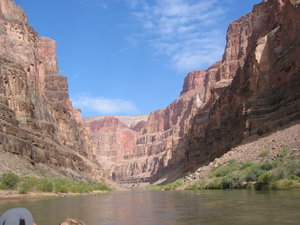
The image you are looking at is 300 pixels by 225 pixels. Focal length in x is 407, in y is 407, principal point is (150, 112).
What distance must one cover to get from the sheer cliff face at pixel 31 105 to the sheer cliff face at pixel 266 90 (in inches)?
1239

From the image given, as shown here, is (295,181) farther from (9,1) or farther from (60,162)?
(9,1)

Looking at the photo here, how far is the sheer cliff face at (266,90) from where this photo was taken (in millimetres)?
51906

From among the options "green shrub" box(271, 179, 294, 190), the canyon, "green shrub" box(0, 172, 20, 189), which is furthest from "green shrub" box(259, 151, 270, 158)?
"green shrub" box(0, 172, 20, 189)

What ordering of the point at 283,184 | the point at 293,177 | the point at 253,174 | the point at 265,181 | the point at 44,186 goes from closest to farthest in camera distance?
1. the point at 283,184
2. the point at 293,177
3. the point at 265,181
4. the point at 253,174
5. the point at 44,186

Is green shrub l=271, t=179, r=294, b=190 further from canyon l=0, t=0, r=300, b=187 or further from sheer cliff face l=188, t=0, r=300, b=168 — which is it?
sheer cliff face l=188, t=0, r=300, b=168

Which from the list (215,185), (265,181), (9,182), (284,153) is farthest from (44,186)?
(265,181)

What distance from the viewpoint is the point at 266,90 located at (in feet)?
204

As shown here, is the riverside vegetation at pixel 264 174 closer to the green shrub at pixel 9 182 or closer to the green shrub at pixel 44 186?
the green shrub at pixel 44 186

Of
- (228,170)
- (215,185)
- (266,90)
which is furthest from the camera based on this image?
(266,90)

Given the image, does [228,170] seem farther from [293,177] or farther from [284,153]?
[293,177]

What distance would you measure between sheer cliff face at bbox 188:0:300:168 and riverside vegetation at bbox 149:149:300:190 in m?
10.2

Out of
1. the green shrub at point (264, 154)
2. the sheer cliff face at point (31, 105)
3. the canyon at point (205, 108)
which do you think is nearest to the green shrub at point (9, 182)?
the canyon at point (205, 108)

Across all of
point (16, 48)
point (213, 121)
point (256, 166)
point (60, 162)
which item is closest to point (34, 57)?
point (16, 48)

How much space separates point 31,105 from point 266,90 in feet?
133
